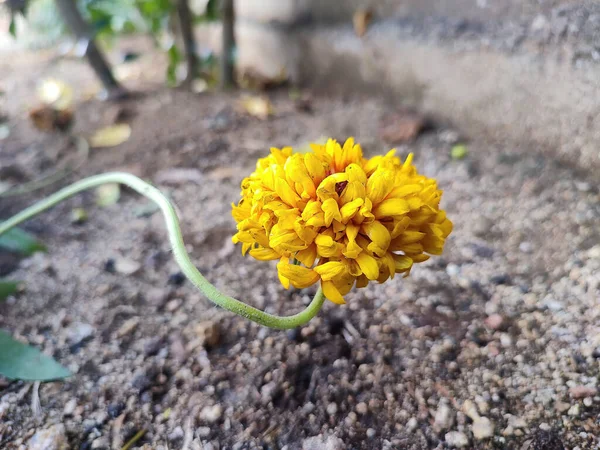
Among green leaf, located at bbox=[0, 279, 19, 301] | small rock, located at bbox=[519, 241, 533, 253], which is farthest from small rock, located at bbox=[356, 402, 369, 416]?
green leaf, located at bbox=[0, 279, 19, 301]

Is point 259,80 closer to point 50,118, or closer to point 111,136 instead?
point 111,136

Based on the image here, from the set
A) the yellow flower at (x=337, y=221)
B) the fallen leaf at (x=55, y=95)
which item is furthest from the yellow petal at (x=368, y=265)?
the fallen leaf at (x=55, y=95)

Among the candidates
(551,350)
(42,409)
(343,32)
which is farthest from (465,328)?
(343,32)

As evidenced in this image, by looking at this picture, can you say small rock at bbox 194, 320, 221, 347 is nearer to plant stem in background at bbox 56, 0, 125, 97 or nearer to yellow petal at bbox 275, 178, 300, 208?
yellow petal at bbox 275, 178, 300, 208

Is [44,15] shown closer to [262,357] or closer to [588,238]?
[262,357]

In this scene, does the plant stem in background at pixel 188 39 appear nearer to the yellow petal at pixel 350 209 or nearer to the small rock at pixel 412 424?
the yellow petal at pixel 350 209
